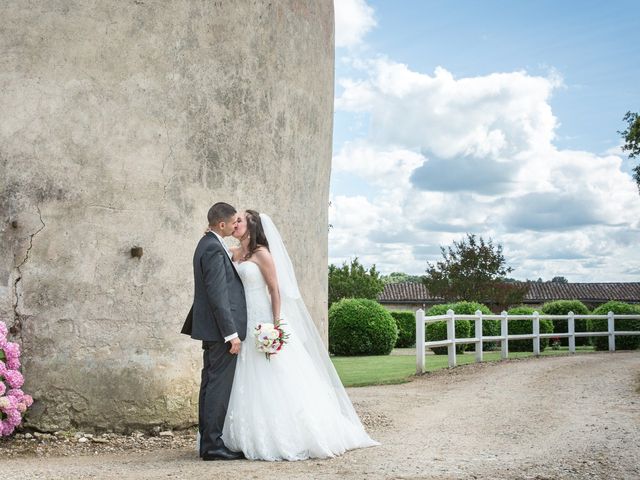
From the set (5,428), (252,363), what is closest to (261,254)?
(252,363)

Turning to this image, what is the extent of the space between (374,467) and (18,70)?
4980 millimetres

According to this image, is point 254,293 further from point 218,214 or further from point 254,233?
point 218,214

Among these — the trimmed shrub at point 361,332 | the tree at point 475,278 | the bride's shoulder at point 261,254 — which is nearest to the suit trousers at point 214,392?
the bride's shoulder at point 261,254

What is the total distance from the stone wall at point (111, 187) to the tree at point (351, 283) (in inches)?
1465

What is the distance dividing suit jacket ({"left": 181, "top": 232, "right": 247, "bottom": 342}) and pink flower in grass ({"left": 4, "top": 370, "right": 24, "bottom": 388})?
1.85 metres

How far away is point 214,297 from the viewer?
588cm

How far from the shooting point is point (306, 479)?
16.7 ft

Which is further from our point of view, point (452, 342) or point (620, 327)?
point (620, 327)

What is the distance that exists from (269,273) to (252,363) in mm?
768

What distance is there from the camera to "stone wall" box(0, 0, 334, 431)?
6.90m

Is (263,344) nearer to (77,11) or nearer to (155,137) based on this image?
(155,137)

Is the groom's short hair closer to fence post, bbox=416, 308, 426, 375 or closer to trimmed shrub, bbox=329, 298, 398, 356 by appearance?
fence post, bbox=416, 308, 426, 375

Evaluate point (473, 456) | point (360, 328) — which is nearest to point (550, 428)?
point (473, 456)

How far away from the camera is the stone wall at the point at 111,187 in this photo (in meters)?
6.90
